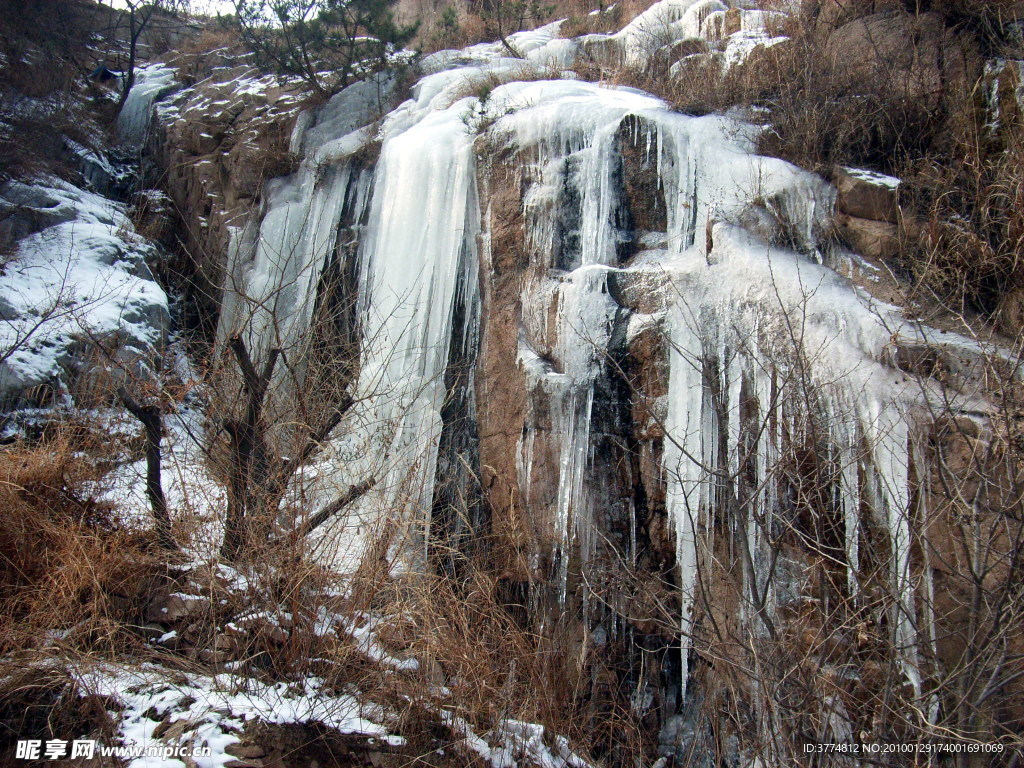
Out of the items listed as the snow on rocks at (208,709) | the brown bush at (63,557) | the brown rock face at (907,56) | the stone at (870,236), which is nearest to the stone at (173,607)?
the brown bush at (63,557)

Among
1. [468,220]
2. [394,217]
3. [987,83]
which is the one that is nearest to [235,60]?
[394,217]

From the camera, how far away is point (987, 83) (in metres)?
5.00

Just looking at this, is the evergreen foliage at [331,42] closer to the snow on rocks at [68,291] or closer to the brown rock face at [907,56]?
the snow on rocks at [68,291]

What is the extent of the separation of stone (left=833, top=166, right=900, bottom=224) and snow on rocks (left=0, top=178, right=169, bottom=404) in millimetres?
5881

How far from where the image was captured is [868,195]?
4.93 meters

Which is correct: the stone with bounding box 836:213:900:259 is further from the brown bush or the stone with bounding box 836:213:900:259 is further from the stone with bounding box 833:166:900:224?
the brown bush

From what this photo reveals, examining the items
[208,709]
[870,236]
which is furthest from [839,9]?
[208,709]

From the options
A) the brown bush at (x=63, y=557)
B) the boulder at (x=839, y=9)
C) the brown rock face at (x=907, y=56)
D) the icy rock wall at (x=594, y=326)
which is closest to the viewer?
the brown bush at (x=63, y=557)

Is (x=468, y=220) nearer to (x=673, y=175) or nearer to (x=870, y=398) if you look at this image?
(x=673, y=175)

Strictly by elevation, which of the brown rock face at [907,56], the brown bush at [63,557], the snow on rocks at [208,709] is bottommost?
the snow on rocks at [208,709]

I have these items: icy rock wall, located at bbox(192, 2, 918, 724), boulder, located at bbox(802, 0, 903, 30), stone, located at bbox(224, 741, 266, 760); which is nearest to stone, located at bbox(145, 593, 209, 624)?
stone, located at bbox(224, 741, 266, 760)

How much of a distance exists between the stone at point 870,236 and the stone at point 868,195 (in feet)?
0.16

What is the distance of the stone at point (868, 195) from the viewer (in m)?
4.86

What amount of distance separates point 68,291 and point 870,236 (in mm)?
7397
